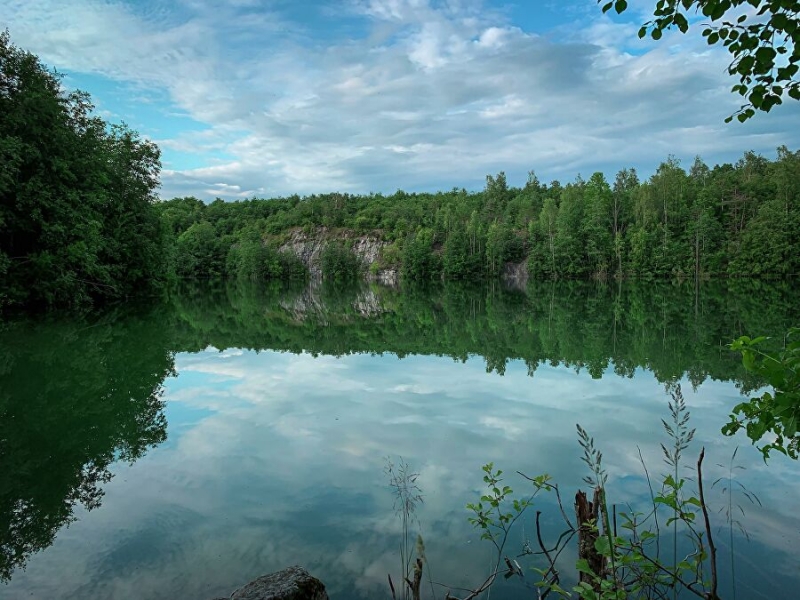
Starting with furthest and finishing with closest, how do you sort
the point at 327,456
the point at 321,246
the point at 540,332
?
the point at 321,246, the point at 540,332, the point at 327,456

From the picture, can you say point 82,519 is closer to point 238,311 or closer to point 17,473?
point 17,473

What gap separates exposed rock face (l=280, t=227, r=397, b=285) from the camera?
116125 mm

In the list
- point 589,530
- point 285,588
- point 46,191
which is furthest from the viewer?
point 46,191

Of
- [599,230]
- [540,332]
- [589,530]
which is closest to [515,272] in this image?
[599,230]

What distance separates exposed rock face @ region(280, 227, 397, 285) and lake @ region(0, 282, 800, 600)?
91.5 meters

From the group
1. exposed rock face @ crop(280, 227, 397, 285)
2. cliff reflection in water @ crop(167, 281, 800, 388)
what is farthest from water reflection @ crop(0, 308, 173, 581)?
exposed rock face @ crop(280, 227, 397, 285)

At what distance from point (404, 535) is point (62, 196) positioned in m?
28.8

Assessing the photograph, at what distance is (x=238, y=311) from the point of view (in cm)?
3497

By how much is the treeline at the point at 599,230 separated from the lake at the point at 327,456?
109 ft

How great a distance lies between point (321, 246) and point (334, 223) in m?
8.25

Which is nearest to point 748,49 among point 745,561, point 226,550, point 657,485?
point 745,561

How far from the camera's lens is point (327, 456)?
26.0ft

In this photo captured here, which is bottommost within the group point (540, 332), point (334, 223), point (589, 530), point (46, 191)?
point (540, 332)

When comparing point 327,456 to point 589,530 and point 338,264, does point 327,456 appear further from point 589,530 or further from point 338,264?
point 338,264
